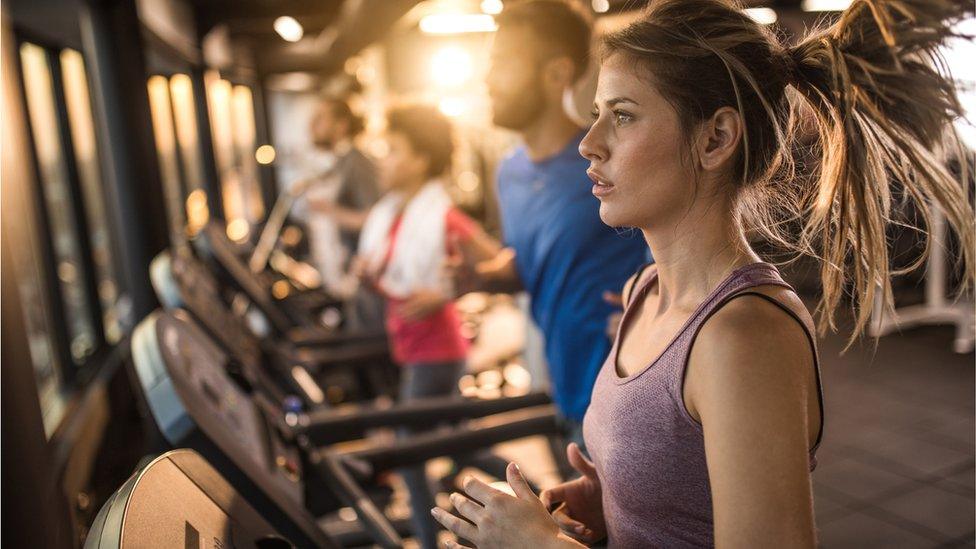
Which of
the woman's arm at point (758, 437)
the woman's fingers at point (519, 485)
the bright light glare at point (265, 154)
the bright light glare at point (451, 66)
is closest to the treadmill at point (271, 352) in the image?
the woman's fingers at point (519, 485)

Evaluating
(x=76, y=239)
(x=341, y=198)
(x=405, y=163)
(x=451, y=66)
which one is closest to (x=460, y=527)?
(x=405, y=163)

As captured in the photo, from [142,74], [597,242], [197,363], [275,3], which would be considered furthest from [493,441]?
[275,3]

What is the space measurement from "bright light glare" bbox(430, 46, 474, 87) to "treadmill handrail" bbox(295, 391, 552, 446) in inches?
328

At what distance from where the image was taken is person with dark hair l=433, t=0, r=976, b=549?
0.91 meters

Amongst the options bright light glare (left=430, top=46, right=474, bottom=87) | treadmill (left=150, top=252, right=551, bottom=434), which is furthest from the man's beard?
bright light glare (left=430, top=46, right=474, bottom=87)

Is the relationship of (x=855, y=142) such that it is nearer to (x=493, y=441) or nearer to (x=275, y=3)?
(x=493, y=441)

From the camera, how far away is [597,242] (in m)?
1.94

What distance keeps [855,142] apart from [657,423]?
40 cm

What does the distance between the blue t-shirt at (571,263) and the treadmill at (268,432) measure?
17.0 inches

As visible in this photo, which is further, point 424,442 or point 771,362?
point 424,442

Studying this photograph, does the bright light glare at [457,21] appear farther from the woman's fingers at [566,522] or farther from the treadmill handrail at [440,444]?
the woman's fingers at [566,522]

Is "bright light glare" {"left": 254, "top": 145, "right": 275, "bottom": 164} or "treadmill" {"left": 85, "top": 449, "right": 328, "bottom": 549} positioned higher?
"bright light glare" {"left": 254, "top": 145, "right": 275, "bottom": 164}

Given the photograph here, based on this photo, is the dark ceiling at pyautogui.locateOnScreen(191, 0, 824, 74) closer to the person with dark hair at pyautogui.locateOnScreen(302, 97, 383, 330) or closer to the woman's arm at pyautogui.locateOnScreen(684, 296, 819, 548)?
the person with dark hair at pyautogui.locateOnScreen(302, 97, 383, 330)

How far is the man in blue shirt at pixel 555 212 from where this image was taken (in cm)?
194
